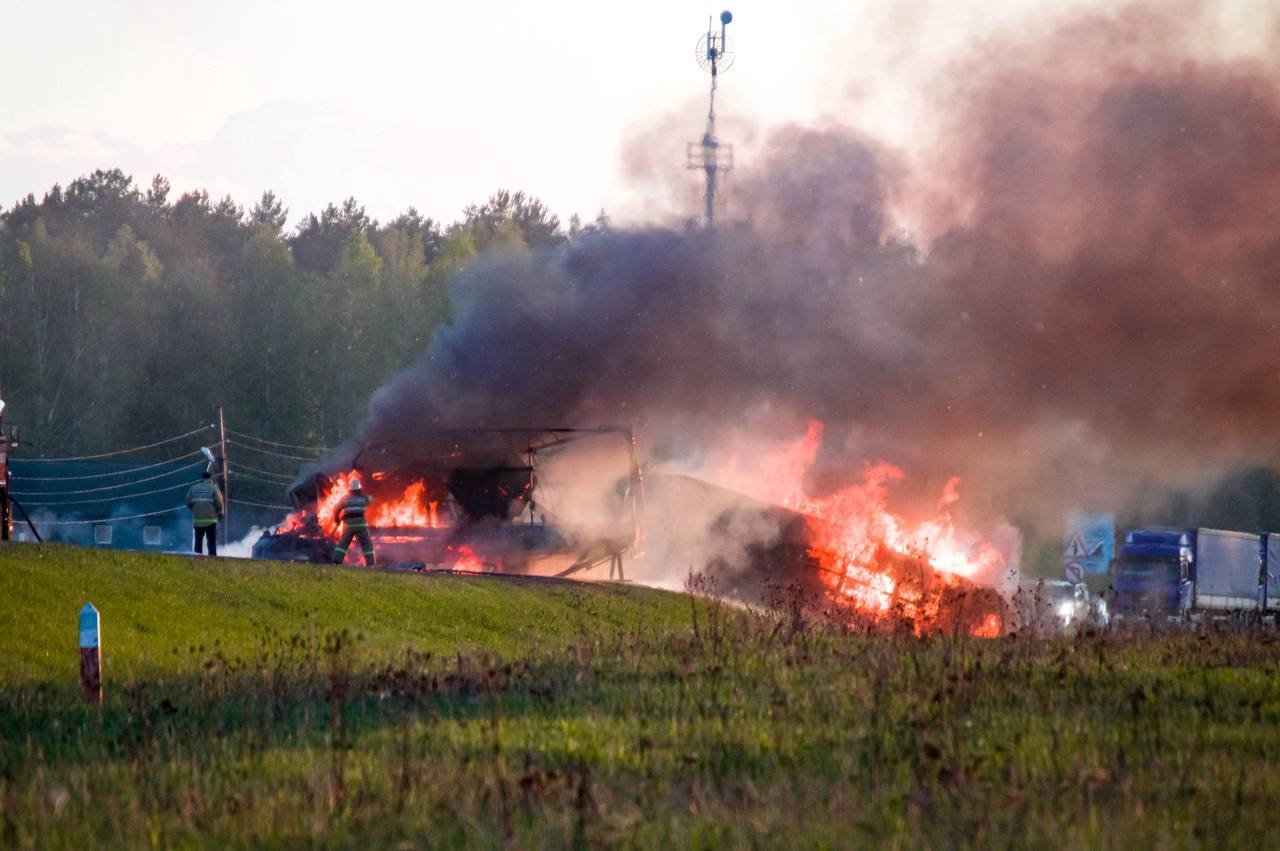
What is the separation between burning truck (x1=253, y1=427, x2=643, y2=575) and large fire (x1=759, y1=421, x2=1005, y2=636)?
4.31 metres

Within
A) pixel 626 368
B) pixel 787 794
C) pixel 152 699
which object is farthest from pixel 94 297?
pixel 787 794

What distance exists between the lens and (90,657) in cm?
1228

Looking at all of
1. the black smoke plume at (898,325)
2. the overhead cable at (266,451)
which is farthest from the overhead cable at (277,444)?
the black smoke plume at (898,325)

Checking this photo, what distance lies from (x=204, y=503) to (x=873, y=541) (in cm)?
1395

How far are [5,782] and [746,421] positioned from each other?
3031 centimetres

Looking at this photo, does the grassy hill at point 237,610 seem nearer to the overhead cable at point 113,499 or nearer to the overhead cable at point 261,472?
the overhead cable at point 113,499

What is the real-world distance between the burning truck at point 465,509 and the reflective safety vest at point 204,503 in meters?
1.72

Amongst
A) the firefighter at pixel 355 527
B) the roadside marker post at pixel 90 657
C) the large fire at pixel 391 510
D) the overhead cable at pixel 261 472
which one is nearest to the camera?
the roadside marker post at pixel 90 657

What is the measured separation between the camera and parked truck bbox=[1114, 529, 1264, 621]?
143 feet

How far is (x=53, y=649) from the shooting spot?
17.5 meters

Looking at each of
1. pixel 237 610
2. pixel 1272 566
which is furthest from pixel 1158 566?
pixel 237 610

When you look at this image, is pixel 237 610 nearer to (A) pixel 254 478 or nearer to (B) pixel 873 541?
(B) pixel 873 541

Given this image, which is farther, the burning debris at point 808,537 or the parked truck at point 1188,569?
the parked truck at point 1188,569

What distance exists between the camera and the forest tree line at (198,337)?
73.4 m
